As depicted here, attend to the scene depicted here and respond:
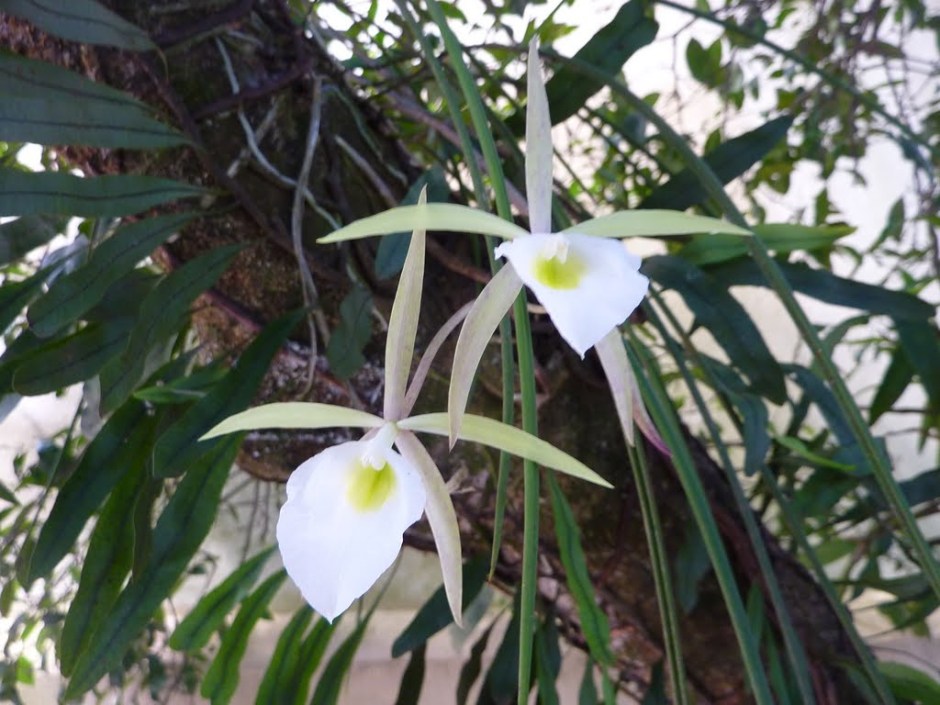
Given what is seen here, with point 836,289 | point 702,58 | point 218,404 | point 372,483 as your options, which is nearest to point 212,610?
point 218,404

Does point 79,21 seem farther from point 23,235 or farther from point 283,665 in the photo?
point 283,665

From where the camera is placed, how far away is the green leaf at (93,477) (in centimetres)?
53

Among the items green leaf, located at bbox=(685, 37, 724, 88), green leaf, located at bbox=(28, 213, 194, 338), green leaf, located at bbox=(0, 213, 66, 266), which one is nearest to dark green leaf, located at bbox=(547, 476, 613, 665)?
green leaf, located at bbox=(28, 213, 194, 338)

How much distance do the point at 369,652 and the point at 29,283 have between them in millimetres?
943

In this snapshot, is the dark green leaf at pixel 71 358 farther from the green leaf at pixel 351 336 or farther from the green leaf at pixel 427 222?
the green leaf at pixel 427 222

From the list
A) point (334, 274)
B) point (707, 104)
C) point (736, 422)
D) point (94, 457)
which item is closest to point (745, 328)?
point (736, 422)

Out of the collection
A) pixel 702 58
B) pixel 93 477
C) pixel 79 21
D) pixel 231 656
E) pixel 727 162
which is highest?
pixel 702 58

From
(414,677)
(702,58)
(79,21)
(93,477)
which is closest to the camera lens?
(79,21)

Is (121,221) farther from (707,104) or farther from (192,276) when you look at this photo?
(707,104)

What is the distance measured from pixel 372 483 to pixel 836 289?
1.62 ft

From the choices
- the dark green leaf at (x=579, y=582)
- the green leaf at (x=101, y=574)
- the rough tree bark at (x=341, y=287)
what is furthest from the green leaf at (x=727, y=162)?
the green leaf at (x=101, y=574)

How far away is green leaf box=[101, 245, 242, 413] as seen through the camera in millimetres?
509

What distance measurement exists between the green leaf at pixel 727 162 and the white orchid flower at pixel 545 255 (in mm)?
381

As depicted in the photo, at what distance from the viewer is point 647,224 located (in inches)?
9.7
